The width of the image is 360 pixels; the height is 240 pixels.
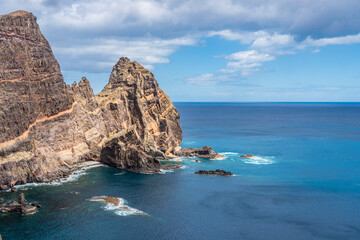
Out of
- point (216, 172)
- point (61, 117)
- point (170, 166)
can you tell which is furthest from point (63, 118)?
point (216, 172)

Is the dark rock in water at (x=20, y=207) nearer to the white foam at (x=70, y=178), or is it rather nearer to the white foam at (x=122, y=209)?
the white foam at (x=70, y=178)

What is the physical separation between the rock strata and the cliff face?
230 millimetres

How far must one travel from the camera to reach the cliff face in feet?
300

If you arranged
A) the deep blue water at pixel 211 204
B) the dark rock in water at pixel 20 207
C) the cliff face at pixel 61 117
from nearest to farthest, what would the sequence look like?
the deep blue water at pixel 211 204 < the dark rock in water at pixel 20 207 < the cliff face at pixel 61 117

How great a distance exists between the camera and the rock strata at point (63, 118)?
91.4 meters

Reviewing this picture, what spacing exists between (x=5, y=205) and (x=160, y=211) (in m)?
32.7

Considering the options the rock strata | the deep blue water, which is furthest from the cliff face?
the deep blue water

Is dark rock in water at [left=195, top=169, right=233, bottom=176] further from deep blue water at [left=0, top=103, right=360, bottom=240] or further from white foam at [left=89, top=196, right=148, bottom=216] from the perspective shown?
white foam at [left=89, top=196, right=148, bottom=216]

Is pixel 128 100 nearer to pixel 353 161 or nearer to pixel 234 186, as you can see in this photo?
pixel 234 186

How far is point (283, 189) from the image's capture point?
93.2 meters

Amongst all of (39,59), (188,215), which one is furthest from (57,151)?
(188,215)

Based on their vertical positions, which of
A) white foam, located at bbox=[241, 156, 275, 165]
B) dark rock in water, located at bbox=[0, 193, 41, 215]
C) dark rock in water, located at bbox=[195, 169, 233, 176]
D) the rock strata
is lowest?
dark rock in water, located at bbox=[0, 193, 41, 215]

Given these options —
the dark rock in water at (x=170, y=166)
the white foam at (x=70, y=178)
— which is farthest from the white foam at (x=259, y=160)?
the white foam at (x=70, y=178)

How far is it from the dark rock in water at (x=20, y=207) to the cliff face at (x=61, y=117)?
45.6 feet
